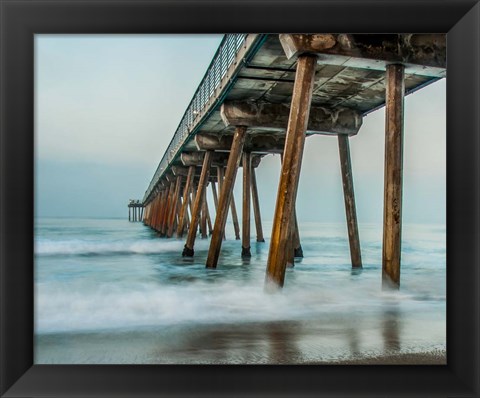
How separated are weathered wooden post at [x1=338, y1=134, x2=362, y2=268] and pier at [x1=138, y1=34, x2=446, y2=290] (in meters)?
0.02

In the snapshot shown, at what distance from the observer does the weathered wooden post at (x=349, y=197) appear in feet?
29.2

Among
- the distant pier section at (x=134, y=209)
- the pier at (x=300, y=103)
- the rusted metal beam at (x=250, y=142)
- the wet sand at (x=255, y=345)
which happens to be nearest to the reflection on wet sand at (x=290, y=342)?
Result: the wet sand at (x=255, y=345)

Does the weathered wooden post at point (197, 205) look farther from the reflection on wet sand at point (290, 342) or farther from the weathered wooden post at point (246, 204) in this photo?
the reflection on wet sand at point (290, 342)

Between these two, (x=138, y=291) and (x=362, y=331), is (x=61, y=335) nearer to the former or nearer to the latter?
(x=362, y=331)

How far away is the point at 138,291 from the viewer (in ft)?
27.9

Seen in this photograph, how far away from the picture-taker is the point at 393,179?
579cm

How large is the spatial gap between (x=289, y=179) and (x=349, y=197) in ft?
12.7

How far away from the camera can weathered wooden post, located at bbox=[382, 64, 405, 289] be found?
222 inches

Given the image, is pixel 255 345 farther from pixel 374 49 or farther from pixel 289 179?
pixel 374 49

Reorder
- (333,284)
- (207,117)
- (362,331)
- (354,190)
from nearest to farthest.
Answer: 1. (362,331)
2. (333,284)
3. (354,190)
4. (207,117)

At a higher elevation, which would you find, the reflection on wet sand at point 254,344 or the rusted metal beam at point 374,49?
the rusted metal beam at point 374,49
